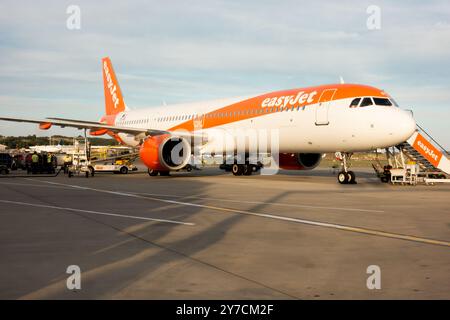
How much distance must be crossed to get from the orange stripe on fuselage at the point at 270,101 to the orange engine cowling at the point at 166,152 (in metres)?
2.38

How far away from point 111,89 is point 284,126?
19.8 m

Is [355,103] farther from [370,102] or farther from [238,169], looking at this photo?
[238,169]

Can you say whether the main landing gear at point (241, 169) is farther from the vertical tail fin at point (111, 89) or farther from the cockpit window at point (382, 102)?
the vertical tail fin at point (111, 89)

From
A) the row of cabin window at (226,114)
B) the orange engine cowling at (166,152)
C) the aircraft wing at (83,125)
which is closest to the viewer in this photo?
the row of cabin window at (226,114)

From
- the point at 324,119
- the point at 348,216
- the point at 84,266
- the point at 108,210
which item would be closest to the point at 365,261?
the point at 84,266

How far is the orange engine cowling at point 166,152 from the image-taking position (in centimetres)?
2408

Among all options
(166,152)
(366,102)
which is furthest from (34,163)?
(366,102)

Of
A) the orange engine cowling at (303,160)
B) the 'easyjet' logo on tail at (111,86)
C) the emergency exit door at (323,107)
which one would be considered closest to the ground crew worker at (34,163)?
the 'easyjet' logo on tail at (111,86)

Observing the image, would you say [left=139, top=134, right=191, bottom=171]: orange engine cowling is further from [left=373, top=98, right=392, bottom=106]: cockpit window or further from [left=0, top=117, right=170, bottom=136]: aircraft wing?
[left=373, top=98, right=392, bottom=106]: cockpit window

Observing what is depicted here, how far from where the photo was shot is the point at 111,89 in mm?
37750

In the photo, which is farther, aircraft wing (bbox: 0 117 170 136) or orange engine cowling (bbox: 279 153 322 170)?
aircraft wing (bbox: 0 117 170 136)

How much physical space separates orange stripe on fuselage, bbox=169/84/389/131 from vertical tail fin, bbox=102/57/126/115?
10.7 m

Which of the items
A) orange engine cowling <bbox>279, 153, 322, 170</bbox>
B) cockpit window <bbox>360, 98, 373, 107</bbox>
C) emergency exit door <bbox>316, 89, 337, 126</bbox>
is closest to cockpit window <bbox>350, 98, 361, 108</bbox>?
cockpit window <bbox>360, 98, 373, 107</bbox>

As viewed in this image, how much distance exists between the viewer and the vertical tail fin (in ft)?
123
